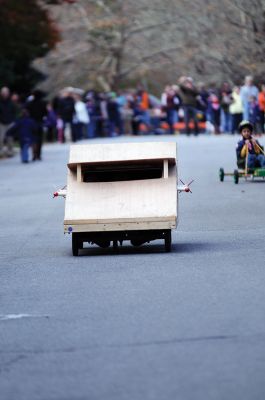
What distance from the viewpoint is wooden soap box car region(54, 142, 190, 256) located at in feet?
49.8

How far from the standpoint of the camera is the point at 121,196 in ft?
50.6

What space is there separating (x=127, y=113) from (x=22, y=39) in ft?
36.4

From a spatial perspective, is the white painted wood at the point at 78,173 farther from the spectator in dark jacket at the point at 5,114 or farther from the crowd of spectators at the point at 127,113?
the spectator in dark jacket at the point at 5,114

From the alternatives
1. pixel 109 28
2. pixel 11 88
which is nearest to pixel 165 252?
pixel 11 88

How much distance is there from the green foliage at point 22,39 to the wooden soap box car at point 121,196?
29388 mm

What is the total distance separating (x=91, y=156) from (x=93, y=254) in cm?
107

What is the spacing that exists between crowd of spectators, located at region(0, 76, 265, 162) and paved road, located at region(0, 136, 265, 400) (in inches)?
911

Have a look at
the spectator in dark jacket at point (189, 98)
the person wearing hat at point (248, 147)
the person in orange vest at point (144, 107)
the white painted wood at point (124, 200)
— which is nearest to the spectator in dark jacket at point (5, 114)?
the spectator in dark jacket at point (189, 98)

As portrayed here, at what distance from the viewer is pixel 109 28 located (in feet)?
247

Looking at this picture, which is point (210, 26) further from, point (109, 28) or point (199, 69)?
point (109, 28)

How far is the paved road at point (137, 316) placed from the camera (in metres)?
8.11

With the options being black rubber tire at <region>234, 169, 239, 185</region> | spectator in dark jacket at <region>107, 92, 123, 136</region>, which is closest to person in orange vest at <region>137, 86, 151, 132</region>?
spectator in dark jacket at <region>107, 92, 123, 136</region>

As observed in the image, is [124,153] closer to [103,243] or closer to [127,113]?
[103,243]

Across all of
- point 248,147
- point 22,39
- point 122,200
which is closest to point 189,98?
point 22,39
